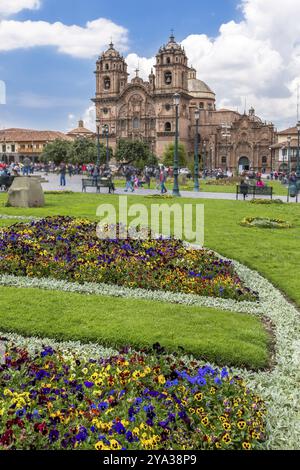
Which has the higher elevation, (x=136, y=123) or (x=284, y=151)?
(x=136, y=123)

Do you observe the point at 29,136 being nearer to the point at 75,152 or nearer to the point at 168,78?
the point at 168,78

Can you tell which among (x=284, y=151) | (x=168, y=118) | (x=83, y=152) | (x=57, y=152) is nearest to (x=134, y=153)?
(x=83, y=152)

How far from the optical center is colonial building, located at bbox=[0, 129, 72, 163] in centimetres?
9900

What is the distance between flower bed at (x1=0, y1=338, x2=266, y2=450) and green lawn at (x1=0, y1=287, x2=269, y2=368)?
827mm

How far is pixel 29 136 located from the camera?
332 feet

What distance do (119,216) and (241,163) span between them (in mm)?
77823

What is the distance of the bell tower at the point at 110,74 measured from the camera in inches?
3398

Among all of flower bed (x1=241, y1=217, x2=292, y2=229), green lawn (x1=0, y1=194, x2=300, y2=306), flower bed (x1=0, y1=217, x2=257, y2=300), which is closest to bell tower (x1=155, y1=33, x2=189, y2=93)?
green lawn (x1=0, y1=194, x2=300, y2=306)

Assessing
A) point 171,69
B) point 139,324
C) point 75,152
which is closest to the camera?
point 139,324

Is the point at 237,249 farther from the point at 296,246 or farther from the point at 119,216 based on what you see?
the point at 119,216

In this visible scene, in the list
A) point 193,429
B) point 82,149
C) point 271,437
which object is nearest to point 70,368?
point 193,429

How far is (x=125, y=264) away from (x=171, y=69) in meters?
76.4

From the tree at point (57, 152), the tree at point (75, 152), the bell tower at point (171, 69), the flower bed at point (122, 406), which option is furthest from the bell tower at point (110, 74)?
the flower bed at point (122, 406)

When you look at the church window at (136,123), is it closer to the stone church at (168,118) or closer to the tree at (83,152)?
the stone church at (168,118)
